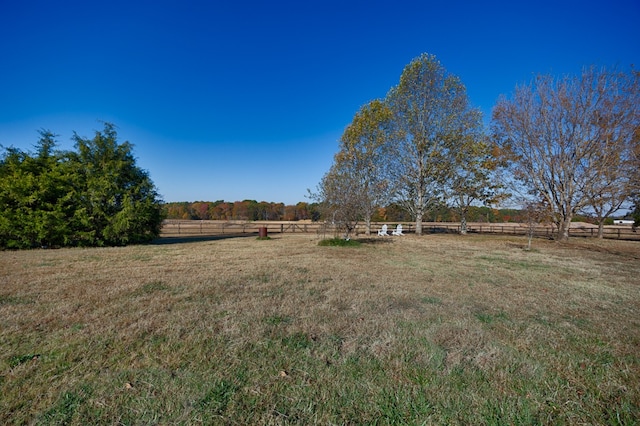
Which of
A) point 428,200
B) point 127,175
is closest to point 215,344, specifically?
point 127,175

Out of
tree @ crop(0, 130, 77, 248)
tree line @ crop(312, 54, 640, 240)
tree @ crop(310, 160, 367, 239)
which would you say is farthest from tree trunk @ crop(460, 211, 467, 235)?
tree @ crop(0, 130, 77, 248)

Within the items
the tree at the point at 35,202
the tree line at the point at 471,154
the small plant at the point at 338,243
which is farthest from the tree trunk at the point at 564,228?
the tree at the point at 35,202

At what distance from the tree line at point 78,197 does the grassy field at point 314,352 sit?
27.6 ft

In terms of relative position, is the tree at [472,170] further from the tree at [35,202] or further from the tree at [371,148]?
the tree at [35,202]

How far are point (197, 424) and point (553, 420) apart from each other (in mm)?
2650

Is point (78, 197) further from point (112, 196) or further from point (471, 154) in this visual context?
point (471, 154)

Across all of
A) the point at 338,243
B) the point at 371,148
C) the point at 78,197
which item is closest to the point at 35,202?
the point at 78,197

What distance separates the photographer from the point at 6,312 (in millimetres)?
4012

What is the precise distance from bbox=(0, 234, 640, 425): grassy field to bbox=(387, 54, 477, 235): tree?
51.5ft

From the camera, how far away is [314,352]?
3010mm

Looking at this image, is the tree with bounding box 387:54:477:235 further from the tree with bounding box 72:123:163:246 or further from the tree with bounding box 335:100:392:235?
the tree with bounding box 72:123:163:246

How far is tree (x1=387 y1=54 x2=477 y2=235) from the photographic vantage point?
1986 centimetres

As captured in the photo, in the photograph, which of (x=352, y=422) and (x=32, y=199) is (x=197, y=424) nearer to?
(x=352, y=422)

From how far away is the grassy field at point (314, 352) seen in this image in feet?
6.92
